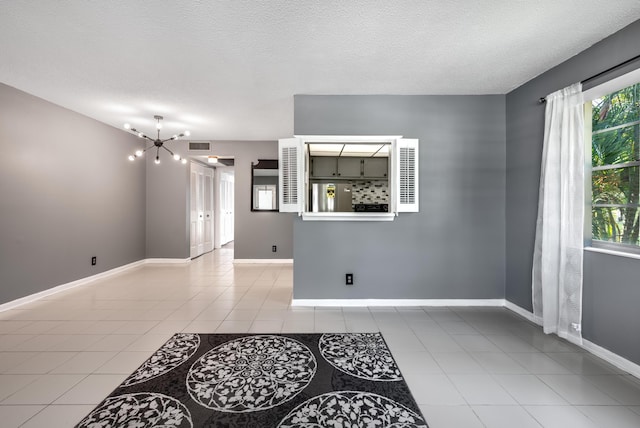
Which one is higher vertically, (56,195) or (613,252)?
(56,195)

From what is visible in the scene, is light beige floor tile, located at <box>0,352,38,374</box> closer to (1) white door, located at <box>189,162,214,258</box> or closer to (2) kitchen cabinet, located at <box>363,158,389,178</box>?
(1) white door, located at <box>189,162,214,258</box>

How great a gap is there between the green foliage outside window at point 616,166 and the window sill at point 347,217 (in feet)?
6.00

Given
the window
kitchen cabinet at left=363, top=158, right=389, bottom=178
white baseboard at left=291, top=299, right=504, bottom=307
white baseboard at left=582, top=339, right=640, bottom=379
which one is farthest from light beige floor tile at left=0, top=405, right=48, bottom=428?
kitchen cabinet at left=363, top=158, right=389, bottom=178

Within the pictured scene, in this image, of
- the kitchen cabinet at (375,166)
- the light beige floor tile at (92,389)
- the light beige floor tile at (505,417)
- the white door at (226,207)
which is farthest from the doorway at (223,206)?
the light beige floor tile at (505,417)

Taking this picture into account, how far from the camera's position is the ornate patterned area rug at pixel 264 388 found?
5.39 ft

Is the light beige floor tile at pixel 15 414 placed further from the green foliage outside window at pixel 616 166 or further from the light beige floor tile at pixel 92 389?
the green foliage outside window at pixel 616 166

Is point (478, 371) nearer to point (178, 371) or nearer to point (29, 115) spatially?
point (178, 371)

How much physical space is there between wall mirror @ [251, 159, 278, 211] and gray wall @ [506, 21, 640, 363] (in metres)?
4.29

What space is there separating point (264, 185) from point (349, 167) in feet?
6.13

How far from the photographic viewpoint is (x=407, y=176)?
3496 mm

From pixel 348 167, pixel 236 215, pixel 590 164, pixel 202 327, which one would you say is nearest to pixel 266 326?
pixel 202 327

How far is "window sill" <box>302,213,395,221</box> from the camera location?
352 cm

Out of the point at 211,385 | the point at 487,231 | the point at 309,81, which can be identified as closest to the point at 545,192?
the point at 487,231

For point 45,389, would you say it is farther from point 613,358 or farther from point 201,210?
point 201,210
